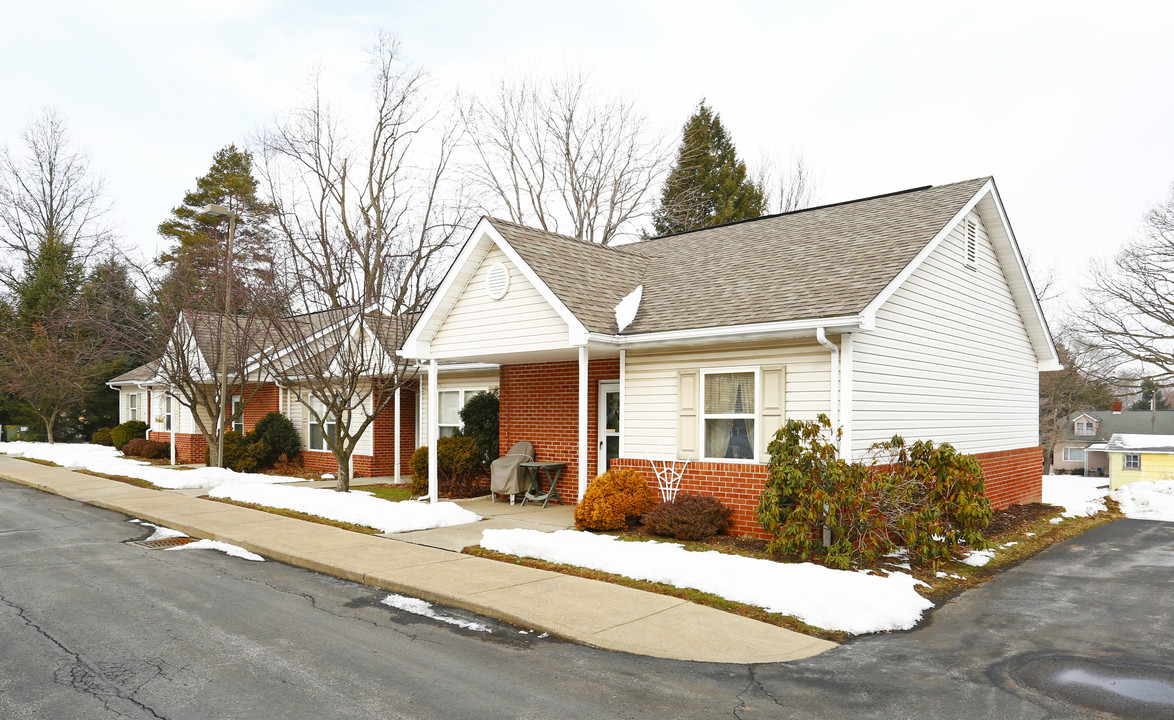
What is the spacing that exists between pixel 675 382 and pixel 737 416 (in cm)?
124

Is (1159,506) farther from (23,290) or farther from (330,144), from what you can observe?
(23,290)

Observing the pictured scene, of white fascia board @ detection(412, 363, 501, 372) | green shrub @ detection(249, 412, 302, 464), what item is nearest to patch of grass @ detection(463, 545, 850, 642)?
white fascia board @ detection(412, 363, 501, 372)

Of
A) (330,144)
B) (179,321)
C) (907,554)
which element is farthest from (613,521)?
(330,144)

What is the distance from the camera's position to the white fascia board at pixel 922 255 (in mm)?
10297

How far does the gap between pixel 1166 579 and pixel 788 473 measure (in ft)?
16.5

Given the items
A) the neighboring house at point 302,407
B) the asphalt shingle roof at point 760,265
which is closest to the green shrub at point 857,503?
the asphalt shingle roof at point 760,265

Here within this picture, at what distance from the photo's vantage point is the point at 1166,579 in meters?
9.79

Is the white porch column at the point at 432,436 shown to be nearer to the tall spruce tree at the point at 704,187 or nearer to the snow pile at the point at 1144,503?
the snow pile at the point at 1144,503

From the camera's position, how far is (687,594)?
329 inches

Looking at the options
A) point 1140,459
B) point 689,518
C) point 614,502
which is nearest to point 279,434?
point 614,502

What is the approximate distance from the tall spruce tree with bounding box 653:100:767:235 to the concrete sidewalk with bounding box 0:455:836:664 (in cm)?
2516

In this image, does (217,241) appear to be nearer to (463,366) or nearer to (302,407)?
(302,407)

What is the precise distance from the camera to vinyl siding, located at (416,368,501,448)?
18688mm

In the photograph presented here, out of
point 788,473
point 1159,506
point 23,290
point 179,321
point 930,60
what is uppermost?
point 930,60
